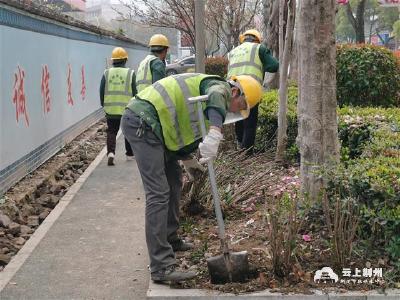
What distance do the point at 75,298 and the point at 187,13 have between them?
14965mm

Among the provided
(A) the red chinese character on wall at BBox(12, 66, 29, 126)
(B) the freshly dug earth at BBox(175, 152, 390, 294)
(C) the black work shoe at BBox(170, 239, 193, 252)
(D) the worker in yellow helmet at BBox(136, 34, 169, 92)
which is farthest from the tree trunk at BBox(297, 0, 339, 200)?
(A) the red chinese character on wall at BBox(12, 66, 29, 126)

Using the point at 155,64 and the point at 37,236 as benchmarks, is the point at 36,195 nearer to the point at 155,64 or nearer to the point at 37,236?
the point at 37,236

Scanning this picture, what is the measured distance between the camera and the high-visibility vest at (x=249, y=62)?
7898 millimetres

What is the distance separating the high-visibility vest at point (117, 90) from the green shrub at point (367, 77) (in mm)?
3276

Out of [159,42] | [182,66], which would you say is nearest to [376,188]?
[159,42]

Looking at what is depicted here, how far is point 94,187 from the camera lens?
7770 millimetres

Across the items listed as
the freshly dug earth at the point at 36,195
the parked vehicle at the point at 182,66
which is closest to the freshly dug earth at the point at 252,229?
the freshly dug earth at the point at 36,195

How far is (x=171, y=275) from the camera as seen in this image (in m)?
4.37

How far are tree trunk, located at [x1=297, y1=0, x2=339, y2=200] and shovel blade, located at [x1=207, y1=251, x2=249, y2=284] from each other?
1.09m

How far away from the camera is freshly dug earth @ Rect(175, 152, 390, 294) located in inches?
170

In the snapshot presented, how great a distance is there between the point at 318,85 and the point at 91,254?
237 cm

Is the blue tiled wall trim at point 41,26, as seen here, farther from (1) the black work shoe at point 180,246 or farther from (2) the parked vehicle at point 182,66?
(2) the parked vehicle at point 182,66

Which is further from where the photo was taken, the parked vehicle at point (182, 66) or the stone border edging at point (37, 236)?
the parked vehicle at point (182, 66)

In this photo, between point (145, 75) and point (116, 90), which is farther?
point (116, 90)
